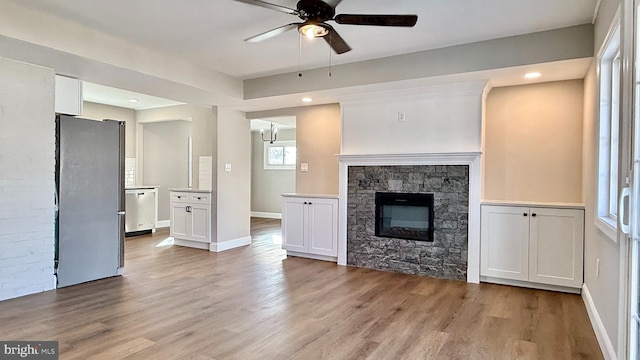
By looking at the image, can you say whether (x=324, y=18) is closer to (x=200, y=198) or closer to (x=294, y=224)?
(x=294, y=224)

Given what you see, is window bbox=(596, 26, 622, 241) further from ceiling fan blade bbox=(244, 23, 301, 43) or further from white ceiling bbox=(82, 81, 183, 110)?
white ceiling bbox=(82, 81, 183, 110)

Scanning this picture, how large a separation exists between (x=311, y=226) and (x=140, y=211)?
3.78 m

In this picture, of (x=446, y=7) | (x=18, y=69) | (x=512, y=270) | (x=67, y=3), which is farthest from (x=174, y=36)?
(x=512, y=270)

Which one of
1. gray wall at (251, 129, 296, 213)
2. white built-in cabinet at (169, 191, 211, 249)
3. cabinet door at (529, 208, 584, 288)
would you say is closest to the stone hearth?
cabinet door at (529, 208, 584, 288)

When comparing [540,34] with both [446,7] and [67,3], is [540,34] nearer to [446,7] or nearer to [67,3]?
[446,7]

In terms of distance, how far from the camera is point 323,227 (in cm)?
523

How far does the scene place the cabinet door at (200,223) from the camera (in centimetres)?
590

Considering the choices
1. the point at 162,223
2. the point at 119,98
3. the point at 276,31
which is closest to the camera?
the point at 276,31

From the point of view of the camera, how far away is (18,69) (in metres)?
3.55

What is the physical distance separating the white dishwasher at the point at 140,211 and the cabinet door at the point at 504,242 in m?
5.99

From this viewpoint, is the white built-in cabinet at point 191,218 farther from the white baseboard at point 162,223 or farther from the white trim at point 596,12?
the white trim at point 596,12

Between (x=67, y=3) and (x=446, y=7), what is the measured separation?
299 cm

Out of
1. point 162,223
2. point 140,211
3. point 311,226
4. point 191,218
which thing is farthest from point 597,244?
point 162,223

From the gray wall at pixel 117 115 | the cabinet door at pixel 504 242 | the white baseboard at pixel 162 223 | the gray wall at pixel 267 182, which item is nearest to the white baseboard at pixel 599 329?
the cabinet door at pixel 504 242
